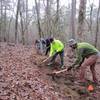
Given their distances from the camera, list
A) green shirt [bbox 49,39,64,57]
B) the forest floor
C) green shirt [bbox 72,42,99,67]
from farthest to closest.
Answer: green shirt [bbox 49,39,64,57], green shirt [bbox 72,42,99,67], the forest floor

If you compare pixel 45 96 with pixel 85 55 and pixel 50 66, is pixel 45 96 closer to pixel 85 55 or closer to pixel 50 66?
pixel 85 55

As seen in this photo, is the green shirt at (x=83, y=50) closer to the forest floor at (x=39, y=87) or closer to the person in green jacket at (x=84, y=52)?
the person in green jacket at (x=84, y=52)

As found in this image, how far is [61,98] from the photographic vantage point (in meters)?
7.20

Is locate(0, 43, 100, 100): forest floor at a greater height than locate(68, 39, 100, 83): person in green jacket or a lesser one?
lesser

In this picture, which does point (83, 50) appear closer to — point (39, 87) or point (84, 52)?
point (84, 52)

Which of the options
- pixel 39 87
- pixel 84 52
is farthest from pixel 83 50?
pixel 39 87

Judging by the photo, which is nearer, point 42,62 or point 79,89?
Answer: point 79,89

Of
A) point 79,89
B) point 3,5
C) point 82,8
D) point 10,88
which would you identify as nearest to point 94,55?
point 79,89

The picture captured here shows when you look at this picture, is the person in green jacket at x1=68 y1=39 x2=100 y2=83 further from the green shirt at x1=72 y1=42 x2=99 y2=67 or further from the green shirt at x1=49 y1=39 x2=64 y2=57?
the green shirt at x1=49 y1=39 x2=64 y2=57

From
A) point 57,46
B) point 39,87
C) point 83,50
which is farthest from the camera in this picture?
point 57,46

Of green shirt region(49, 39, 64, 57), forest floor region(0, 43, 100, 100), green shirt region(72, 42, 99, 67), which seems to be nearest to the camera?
forest floor region(0, 43, 100, 100)

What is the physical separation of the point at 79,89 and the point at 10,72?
2588 mm

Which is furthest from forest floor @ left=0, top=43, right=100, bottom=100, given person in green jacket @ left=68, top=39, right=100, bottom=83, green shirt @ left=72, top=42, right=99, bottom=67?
green shirt @ left=72, top=42, right=99, bottom=67

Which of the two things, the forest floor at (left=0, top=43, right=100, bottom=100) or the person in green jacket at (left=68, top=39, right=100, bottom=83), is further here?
the person in green jacket at (left=68, top=39, right=100, bottom=83)
